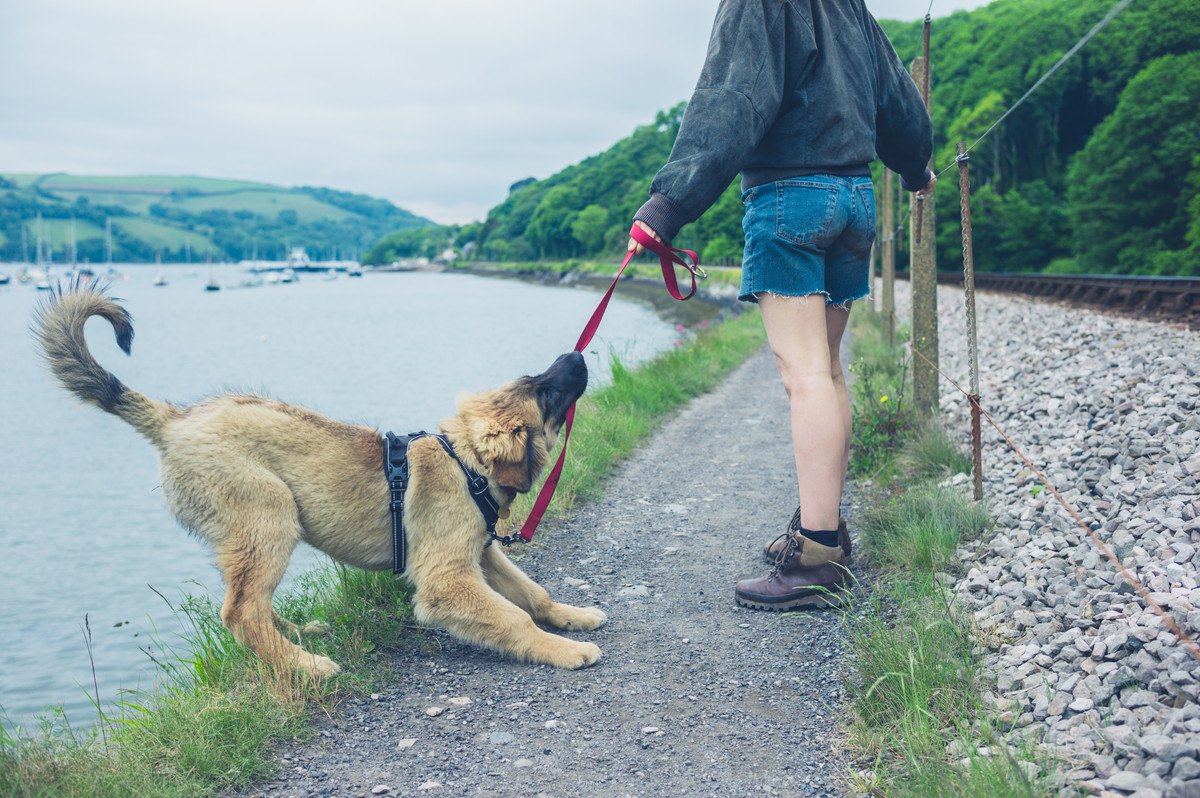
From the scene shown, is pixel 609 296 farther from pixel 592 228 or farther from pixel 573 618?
pixel 592 228

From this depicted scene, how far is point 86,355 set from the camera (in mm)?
3332

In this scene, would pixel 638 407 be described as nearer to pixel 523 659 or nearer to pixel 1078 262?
pixel 523 659

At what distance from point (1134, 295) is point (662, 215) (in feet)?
37.4

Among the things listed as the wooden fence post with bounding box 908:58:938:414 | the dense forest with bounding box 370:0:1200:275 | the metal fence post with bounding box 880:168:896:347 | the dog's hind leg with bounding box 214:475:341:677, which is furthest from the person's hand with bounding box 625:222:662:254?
the dense forest with bounding box 370:0:1200:275

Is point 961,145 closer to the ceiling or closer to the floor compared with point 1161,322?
closer to the ceiling

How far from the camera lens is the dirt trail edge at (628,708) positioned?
2.52m

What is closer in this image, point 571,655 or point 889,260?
point 571,655

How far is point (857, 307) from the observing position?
2120cm

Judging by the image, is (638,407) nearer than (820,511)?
No

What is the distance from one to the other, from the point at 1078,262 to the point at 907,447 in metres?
35.1

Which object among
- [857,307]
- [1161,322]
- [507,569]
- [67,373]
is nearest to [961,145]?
[507,569]

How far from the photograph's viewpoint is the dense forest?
90.7 ft

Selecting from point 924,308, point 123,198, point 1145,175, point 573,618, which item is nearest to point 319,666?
point 573,618

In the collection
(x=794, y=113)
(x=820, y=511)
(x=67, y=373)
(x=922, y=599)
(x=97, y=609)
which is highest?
(x=794, y=113)
